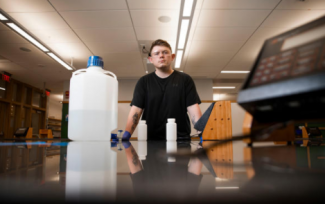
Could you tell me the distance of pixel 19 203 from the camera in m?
0.11

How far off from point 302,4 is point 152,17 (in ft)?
7.14

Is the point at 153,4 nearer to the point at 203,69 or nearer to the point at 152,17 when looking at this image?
the point at 152,17

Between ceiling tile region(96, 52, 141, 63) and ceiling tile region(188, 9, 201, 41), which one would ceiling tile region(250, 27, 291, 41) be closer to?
ceiling tile region(188, 9, 201, 41)

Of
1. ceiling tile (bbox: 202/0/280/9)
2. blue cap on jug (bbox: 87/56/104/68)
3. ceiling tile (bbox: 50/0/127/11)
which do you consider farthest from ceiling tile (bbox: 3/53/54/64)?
blue cap on jug (bbox: 87/56/104/68)

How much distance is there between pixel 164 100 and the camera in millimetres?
1468

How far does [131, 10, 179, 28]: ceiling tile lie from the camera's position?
3.19 m

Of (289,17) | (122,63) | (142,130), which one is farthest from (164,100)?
(122,63)

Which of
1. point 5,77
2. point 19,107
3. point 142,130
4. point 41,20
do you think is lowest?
point 142,130

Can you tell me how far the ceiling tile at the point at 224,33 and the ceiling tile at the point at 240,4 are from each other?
61 centimetres

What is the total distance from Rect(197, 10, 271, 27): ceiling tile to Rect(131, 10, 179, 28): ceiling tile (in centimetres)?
43

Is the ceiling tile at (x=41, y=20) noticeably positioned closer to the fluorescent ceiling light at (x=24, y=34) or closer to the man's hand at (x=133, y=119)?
the fluorescent ceiling light at (x=24, y=34)

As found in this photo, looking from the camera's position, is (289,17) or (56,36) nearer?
(289,17)

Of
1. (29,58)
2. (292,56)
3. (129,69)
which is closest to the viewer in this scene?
(292,56)

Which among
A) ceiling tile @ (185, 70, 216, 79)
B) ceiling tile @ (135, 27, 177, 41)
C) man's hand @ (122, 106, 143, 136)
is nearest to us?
man's hand @ (122, 106, 143, 136)
